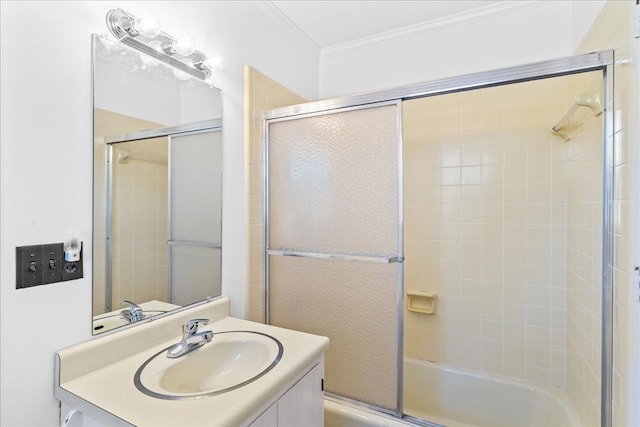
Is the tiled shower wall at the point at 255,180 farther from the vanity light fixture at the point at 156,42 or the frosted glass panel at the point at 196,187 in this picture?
the vanity light fixture at the point at 156,42

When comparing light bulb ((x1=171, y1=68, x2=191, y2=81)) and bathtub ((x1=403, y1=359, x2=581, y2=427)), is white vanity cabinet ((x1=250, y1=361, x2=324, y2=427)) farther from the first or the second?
light bulb ((x1=171, y1=68, x2=191, y2=81))

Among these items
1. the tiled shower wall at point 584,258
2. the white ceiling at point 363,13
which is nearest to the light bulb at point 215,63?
the white ceiling at point 363,13

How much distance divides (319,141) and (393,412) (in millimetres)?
1386

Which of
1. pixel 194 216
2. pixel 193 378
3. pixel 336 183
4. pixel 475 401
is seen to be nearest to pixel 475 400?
pixel 475 401

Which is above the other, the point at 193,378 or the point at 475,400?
the point at 193,378

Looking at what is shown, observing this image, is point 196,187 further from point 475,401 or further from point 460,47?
point 475,401

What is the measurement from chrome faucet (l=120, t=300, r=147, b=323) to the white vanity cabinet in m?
0.63

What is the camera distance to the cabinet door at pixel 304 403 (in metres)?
1.07

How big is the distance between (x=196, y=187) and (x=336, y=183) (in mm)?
689

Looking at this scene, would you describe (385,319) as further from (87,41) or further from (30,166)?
(87,41)

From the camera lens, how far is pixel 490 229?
2189mm

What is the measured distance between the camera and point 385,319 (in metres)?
1.56

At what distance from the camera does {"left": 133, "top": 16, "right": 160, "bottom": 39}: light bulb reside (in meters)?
1.18

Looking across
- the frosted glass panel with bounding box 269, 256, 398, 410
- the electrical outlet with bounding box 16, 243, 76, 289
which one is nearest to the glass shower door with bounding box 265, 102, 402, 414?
the frosted glass panel with bounding box 269, 256, 398, 410
